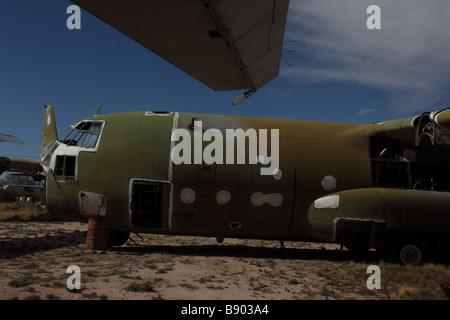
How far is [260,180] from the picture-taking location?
1131 cm

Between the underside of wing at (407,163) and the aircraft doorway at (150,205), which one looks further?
the underside of wing at (407,163)

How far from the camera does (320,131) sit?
40.5ft

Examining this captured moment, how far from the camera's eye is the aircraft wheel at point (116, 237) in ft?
41.1

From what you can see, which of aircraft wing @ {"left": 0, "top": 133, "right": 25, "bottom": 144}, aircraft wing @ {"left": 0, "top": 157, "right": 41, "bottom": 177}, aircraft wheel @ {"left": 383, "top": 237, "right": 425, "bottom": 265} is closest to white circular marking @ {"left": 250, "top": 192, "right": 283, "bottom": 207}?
aircraft wheel @ {"left": 383, "top": 237, "right": 425, "bottom": 265}

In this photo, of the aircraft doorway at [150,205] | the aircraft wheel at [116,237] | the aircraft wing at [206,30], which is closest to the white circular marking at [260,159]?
the aircraft doorway at [150,205]

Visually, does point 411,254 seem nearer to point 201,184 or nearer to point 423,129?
point 423,129

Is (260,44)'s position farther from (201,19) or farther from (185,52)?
(201,19)

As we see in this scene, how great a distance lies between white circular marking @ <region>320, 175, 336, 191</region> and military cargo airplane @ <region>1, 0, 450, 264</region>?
0.12 feet

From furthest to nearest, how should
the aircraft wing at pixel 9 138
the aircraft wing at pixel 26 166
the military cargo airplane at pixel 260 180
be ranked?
1. the aircraft wing at pixel 26 166
2. the aircraft wing at pixel 9 138
3. the military cargo airplane at pixel 260 180

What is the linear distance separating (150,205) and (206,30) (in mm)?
8224

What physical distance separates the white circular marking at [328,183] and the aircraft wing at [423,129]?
261 cm

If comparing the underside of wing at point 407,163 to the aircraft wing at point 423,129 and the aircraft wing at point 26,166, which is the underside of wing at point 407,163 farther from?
the aircraft wing at point 26,166

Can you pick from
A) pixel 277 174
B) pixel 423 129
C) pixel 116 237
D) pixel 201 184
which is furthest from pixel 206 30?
pixel 116 237
